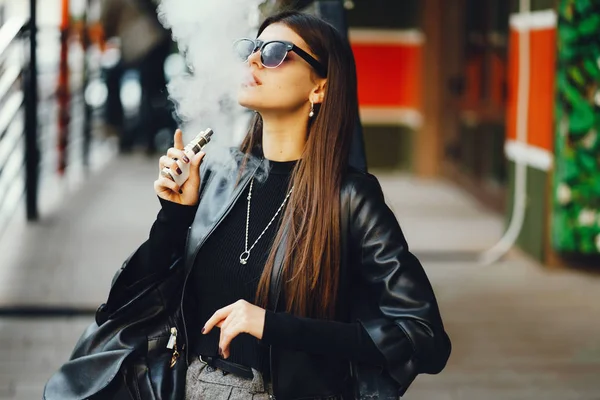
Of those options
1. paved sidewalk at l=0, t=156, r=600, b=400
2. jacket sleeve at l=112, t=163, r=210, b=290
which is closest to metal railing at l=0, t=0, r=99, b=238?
paved sidewalk at l=0, t=156, r=600, b=400

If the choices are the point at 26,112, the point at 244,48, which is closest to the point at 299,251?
the point at 244,48

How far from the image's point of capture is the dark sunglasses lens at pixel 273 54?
1.94 m

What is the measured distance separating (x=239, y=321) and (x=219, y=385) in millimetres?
284

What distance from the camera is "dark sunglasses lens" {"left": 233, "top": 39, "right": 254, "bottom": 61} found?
200cm

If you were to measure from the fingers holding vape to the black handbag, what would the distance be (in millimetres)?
173

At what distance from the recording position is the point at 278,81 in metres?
1.97

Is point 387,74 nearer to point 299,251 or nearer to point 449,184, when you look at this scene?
point 449,184

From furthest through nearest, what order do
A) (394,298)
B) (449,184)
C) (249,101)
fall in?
(449,184), (249,101), (394,298)

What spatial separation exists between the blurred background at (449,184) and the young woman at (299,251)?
28 centimetres

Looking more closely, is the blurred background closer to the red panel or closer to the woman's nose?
the red panel

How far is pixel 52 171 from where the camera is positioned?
32.6 ft

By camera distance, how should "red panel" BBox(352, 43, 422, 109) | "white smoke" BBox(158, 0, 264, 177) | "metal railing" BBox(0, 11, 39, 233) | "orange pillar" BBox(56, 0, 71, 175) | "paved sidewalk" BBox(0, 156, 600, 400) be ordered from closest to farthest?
"white smoke" BBox(158, 0, 264, 177)
"paved sidewalk" BBox(0, 156, 600, 400)
"metal railing" BBox(0, 11, 39, 233)
"orange pillar" BBox(56, 0, 71, 175)
"red panel" BBox(352, 43, 422, 109)

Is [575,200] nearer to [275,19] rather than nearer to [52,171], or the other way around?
[275,19]

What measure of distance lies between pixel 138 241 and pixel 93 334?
187 inches
